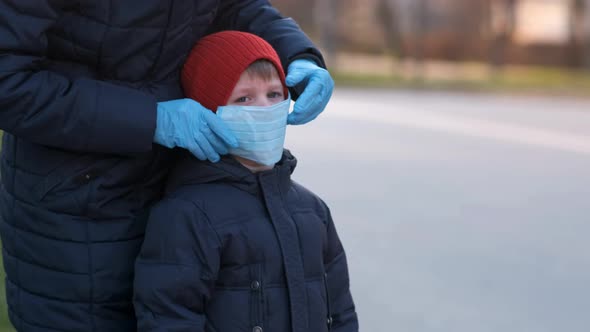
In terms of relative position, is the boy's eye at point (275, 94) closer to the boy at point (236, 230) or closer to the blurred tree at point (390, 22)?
the boy at point (236, 230)

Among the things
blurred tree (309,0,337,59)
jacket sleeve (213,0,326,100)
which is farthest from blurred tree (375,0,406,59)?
jacket sleeve (213,0,326,100)

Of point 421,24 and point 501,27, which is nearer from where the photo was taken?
point 501,27

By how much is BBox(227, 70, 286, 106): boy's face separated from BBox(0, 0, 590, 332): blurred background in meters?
1.81

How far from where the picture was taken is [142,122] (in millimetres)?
2377

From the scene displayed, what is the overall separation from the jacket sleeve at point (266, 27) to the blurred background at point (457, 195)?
5.67 feet

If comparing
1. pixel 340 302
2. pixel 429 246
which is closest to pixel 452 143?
pixel 429 246

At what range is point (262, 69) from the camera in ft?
8.70

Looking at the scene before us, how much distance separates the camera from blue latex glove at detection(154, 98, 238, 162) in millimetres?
2439

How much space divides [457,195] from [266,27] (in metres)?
5.33

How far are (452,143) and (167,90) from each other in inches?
336

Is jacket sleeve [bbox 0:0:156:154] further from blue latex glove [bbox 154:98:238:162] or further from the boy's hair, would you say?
the boy's hair

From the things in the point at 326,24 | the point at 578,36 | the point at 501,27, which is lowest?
the point at 578,36

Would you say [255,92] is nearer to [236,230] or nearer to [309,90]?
[309,90]

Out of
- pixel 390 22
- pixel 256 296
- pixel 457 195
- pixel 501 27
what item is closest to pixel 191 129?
pixel 256 296
